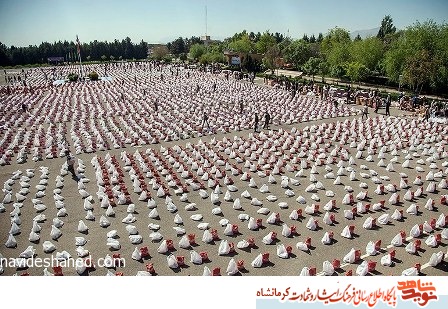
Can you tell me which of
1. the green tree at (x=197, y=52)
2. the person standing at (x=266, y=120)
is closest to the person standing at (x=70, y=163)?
the person standing at (x=266, y=120)

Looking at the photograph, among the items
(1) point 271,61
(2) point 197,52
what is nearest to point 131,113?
(1) point 271,61

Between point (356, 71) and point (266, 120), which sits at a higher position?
point (356, 71)

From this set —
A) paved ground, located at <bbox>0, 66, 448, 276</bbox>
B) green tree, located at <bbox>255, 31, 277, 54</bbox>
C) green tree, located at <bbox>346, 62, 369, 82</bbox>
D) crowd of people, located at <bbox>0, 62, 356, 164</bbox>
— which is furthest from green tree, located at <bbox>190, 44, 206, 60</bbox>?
paved ground, located at <bbox>0, 66, 448, 276</bbox>

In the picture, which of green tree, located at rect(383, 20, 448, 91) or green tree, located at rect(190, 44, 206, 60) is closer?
green tree, located at rect(383, 20, 448, 91)

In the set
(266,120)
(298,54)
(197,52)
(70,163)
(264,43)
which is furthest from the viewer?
(197,52)

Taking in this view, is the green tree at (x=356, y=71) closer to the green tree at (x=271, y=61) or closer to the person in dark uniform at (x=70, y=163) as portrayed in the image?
the green tree at (x=271, y=61)

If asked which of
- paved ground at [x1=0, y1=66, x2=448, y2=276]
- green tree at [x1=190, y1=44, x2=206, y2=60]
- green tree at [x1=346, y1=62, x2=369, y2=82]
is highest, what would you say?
green tree at [x1=190, y1=44, x2=206, y2=60]

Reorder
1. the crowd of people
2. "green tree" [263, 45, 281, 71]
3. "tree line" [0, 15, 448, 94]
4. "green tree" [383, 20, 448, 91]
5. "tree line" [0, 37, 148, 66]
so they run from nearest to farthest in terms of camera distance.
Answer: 1. the crowd of people
2. "green tree" [383, 20, 448, 91]
3. "tree line" [0, 15, 448, 94]
4. "green tree" [263, 45, 281, 71]
5. "tree line" [0, 37, 148, 66]

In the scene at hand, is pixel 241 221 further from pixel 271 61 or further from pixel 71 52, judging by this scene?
pixel 71 52

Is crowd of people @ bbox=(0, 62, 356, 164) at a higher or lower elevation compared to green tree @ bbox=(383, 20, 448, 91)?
lower

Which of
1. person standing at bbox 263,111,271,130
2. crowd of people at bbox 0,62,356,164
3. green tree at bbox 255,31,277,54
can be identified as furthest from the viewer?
green tree at bbox 255,31,277,54

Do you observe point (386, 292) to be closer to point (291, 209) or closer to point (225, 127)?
point (291, 209)

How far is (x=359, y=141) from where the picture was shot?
28.6 meters

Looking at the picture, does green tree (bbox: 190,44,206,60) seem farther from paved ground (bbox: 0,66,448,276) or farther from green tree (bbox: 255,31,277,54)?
paved ground (bbox: 0,66,448,276)
